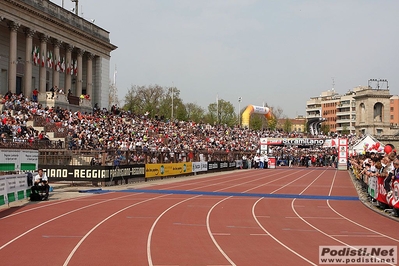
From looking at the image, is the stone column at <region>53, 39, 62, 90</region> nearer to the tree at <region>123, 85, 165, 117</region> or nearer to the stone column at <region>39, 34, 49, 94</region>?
the stone column at <region>39, 34, 49, 94</region>

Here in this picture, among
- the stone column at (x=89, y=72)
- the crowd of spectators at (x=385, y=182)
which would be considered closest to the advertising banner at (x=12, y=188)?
the crowd of spectators at (x=385, y=182)

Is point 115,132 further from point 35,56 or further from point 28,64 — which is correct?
point 28,64

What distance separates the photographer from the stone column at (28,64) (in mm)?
50625

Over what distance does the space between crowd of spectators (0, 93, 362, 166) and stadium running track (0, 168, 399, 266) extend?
14007mm

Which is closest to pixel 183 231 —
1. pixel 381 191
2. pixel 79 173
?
pixel 381 191

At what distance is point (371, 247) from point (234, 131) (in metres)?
70.9

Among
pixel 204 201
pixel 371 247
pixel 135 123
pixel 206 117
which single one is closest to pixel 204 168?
pixel 135 123

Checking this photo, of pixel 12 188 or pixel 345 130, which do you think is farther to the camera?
pixel 345 130

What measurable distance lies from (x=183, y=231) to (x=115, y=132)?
3470 cm

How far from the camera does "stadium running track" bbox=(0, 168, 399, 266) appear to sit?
11.0 metres

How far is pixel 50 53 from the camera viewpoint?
54.2 meters

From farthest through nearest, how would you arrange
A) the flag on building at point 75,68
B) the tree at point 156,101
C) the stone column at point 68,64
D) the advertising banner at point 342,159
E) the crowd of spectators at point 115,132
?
1. the tree at point 156,101
2. the advertising banner at point 342,159
3. the flag on building at point 75,68
4. the stone column at point 68,64
5. the crowd of spectators at point 115,132

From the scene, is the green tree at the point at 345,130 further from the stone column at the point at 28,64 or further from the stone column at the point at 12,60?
the stone column at the point at 12,60

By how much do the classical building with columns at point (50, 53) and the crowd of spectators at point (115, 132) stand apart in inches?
127
